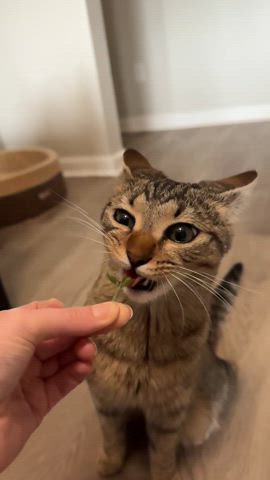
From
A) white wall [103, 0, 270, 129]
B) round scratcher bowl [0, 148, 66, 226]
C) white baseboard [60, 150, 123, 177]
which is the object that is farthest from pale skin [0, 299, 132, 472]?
white wall [103, 0, 270, 129]

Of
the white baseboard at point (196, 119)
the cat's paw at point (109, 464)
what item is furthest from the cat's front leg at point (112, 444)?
the white baseboard at point (196, 119)

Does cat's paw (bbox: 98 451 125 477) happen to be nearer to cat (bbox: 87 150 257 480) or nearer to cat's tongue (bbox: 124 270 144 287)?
cat (bbox: 87 150 257 480)

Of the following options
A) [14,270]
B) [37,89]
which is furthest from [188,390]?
[37,89]

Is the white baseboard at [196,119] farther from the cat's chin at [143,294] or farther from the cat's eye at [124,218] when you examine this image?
the cat's chin at [143,294]

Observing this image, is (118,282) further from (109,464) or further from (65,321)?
(109,464)

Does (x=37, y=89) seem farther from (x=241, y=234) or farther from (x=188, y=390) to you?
(x=188, y=390)
